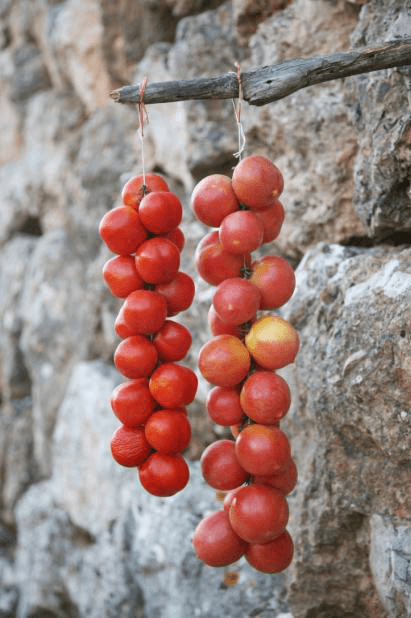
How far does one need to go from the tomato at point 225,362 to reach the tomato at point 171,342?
3.1 inches

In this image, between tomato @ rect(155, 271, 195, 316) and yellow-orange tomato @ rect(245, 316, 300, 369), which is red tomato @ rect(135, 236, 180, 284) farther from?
yellow-orange tomato @ rect(245, 316, 300, 369)

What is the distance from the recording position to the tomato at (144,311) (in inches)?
34.9

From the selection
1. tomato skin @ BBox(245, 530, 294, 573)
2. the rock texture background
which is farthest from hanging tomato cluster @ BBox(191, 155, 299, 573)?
the rock texture background

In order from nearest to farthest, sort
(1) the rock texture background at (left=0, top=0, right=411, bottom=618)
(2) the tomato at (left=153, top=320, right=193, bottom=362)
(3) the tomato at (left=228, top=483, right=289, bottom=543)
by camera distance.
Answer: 1. (3) the tomato at (left=228, top=483, right=289, bottom=543)
2. (2) the tomato at (left=153, top=320, right=193, bottom=362)
3. (1) the rock texture background at (left=0, top=0, right=411, bottom=618)

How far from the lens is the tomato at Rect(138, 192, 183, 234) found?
90 centimetres

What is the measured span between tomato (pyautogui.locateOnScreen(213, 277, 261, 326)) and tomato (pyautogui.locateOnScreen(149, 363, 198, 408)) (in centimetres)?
11

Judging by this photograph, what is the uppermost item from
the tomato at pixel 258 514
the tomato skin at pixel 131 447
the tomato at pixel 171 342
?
the tomato at pixel 171 342

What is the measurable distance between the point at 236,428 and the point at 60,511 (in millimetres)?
1385

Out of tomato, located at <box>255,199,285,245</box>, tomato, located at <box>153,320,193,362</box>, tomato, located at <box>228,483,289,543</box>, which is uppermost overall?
tomato, located at <box>255,199,285,245</box>

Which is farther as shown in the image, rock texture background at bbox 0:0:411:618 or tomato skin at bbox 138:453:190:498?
rock texture background at bbox 0:0:411:618

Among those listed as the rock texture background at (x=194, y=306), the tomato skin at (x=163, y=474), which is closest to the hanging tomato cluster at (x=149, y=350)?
the tomato skin at (x=163, y=474)

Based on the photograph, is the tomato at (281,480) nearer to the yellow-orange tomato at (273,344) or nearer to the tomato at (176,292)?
the yellow-orange tomato at (273,344)

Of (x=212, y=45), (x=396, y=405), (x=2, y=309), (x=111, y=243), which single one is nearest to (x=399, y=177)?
(x=396, y=405)

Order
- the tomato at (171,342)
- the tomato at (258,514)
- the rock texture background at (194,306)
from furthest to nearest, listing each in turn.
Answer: the rock texture background at (194,306)
the tomato at (171,342)
the tomato at (258,514)
